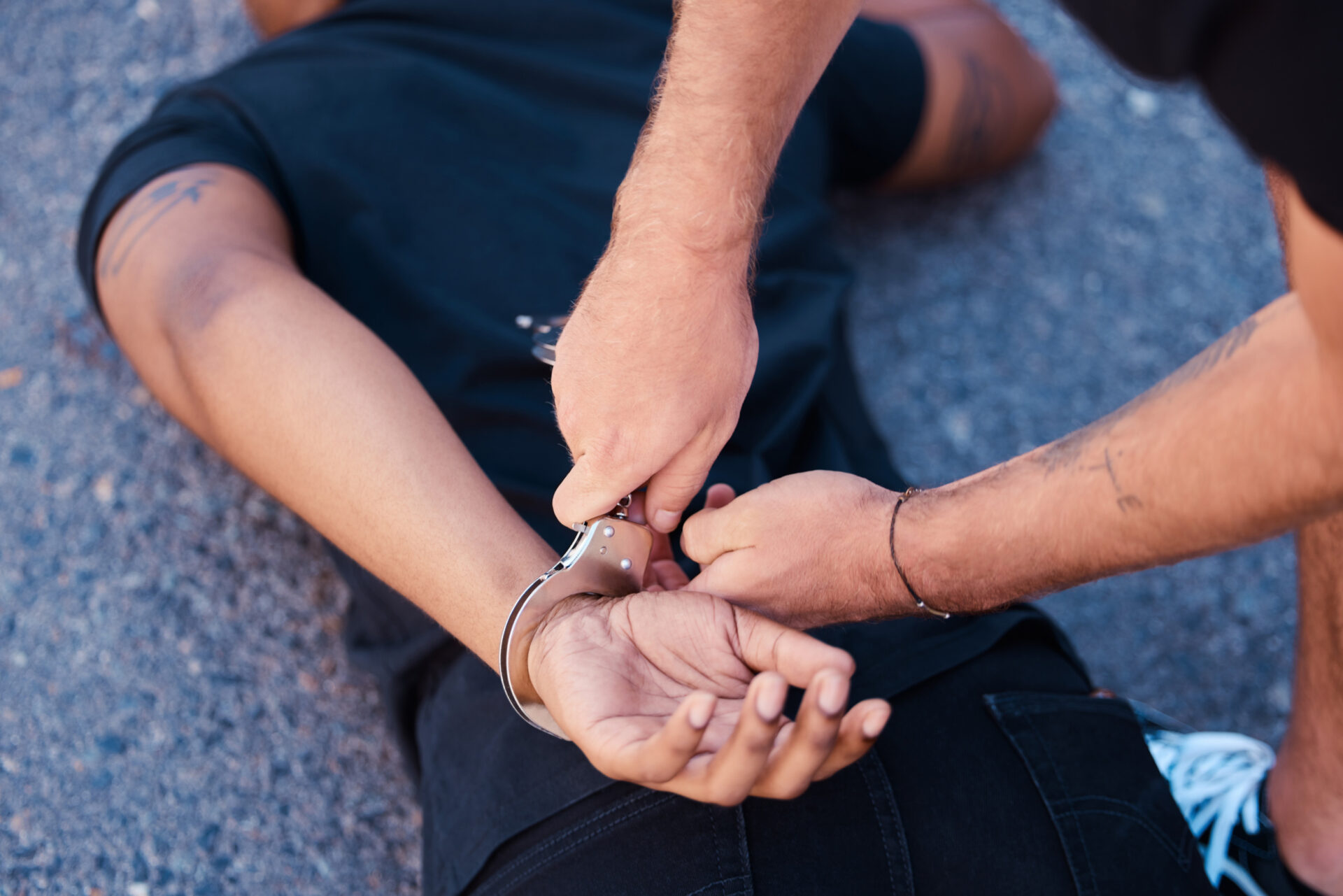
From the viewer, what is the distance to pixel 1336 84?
59cm

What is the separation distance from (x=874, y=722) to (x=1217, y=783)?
33.6 inches

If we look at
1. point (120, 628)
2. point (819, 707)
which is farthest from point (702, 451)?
point (120, 628)

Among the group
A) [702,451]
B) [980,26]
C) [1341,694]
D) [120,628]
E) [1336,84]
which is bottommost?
[120,628]

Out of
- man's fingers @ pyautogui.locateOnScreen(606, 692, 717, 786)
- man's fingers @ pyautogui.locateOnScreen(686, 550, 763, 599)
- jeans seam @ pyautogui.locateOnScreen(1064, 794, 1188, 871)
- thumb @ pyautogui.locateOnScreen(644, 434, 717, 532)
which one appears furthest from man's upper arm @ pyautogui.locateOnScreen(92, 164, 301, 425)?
jeans seam @ pyautogui.locateOnScreen(1064, 794, 1188, 871)

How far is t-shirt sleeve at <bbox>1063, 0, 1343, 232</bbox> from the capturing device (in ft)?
1.93

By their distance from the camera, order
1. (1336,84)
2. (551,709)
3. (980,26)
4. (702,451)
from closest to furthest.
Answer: (1336,84)
(551,709)
(702,451)
(980,26)

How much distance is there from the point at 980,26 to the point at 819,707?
1801mm

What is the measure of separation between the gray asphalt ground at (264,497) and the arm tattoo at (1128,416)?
894mm

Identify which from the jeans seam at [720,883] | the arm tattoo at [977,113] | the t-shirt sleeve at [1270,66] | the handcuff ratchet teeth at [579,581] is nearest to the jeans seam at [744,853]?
the jeans seam at [720,883]

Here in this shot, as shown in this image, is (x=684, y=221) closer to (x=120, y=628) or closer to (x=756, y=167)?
(x=756, y=167)

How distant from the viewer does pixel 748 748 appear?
0.81 meters

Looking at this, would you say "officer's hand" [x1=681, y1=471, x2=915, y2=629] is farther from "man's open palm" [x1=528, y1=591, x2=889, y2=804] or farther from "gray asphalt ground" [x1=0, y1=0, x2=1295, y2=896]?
"gray asphalt ground" [x1=0, y1=0, x2=1295, y2=896]

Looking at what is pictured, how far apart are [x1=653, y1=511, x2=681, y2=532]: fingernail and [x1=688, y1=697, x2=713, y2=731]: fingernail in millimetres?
353

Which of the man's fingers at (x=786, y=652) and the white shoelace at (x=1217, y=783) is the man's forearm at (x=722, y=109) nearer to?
the man's fingers at (x=786, y=652)
